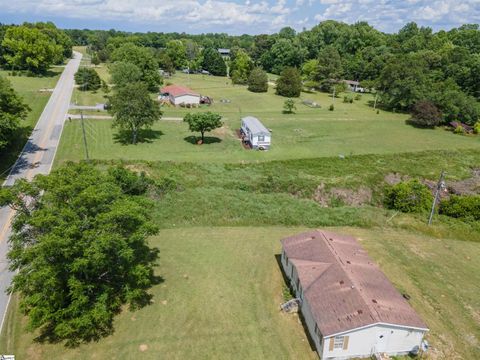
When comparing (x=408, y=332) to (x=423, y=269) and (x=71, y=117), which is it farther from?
(x=71, y=117)

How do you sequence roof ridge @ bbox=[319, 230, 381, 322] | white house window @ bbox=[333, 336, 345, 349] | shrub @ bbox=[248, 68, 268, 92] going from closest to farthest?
white house window @ bbox=[333, 336, 345, 349], roof ridge @ bbox=[319, 230, 381, 322], shrub @ bbox=[248, 68, 268, 92]

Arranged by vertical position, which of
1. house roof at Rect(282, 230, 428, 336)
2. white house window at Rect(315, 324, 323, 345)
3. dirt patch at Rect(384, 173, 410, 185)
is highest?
house roof at Rect(282, 230, 428, 336)

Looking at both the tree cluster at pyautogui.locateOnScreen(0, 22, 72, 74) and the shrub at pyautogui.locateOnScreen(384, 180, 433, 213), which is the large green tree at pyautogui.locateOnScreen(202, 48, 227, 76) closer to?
the tree cluster at pyautogui.locateOnScreen(0, 22, 72, 74)

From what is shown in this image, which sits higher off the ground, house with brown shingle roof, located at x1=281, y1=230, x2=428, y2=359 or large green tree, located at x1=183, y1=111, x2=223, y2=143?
large green tree, located at x1=183, y1=111, x2=223, y2=143

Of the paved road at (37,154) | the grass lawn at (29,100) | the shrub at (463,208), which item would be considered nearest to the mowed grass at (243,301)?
the paved road at (37,154)

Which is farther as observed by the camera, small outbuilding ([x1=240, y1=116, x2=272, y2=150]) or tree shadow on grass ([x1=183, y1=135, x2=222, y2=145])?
tree shadow on grass ([x1=183, y1=135, x2=222, y2=145])

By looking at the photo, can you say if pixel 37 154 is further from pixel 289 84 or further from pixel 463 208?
pixel 289 84

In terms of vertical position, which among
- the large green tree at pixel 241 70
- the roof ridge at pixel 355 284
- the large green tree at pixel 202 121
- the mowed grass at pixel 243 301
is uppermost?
the large green tree at pixel 241 70

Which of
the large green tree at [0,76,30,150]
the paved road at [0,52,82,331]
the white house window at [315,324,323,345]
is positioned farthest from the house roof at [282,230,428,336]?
the large green tree at [0,76,30,150]

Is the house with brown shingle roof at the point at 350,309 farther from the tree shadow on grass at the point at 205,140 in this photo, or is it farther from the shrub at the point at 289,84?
the shrub at the point at 289,84
